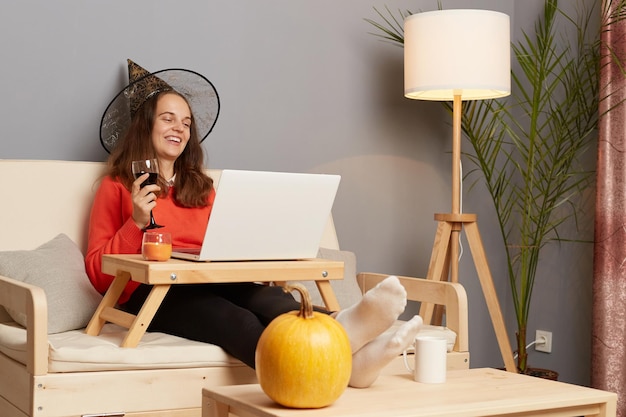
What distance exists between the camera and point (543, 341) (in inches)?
144

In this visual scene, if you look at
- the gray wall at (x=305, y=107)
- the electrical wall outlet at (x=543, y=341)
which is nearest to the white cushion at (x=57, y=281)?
the gray wall at (x=305, y=107)

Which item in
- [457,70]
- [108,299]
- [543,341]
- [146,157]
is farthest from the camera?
[543,341]

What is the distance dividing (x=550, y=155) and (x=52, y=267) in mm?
2025

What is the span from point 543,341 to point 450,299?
1284 millimetres

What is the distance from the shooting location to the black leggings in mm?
2139

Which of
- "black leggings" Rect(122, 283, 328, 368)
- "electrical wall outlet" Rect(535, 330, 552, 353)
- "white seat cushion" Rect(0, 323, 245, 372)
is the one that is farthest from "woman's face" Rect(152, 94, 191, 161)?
"electrical wall outlet" Rect(535, 330, 552, 353)

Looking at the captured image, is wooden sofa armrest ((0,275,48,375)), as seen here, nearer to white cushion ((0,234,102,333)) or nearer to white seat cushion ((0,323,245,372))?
white seat cushion ((0,323,245,372))

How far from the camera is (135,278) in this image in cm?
212

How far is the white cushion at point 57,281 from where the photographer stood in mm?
2324

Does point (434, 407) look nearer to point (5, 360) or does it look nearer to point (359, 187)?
point (5, 360)

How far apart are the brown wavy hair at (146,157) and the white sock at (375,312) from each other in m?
0.91

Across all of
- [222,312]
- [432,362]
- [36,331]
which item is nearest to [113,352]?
[36,331]

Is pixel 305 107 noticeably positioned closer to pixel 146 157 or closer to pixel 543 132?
pixel 146 157

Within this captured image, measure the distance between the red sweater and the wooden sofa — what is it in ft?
0.44
